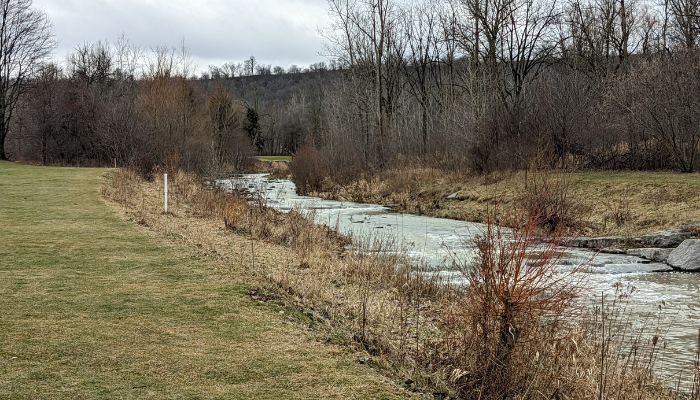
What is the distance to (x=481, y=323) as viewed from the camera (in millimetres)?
5496

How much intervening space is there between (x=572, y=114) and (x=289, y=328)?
2089 cm

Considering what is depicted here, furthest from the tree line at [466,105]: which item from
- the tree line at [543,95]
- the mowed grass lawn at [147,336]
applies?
the mowed grass lawn at [147,336]

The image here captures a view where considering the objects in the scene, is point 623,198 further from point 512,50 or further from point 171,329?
point 512,50

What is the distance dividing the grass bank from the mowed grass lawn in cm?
575

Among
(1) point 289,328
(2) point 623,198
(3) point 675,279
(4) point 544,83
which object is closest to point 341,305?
(1) point 289,328

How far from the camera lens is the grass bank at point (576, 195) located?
53.5 feet

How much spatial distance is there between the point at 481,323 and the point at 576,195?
15448 mm

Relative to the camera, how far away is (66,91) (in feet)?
160

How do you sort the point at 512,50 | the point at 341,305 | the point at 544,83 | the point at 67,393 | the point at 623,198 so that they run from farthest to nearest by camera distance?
the point at 512,50
the point at 544,83
the point at 623,198
the point at 341,305
the point at 67,393

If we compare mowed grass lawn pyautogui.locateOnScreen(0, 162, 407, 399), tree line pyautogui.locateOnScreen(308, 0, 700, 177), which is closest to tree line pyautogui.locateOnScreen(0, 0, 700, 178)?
tree line pyautogui.locateOnScreen(308, 0, 700, 177)

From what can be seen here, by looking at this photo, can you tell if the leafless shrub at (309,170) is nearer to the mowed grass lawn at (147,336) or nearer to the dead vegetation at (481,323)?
the dead vegetation at (481,323)

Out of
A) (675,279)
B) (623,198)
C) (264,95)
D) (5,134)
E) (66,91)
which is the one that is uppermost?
(264,95)

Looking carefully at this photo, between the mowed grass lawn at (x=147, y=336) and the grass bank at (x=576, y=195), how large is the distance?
5748 millimetres

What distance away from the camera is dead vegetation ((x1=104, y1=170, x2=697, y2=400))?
529 centimetres
